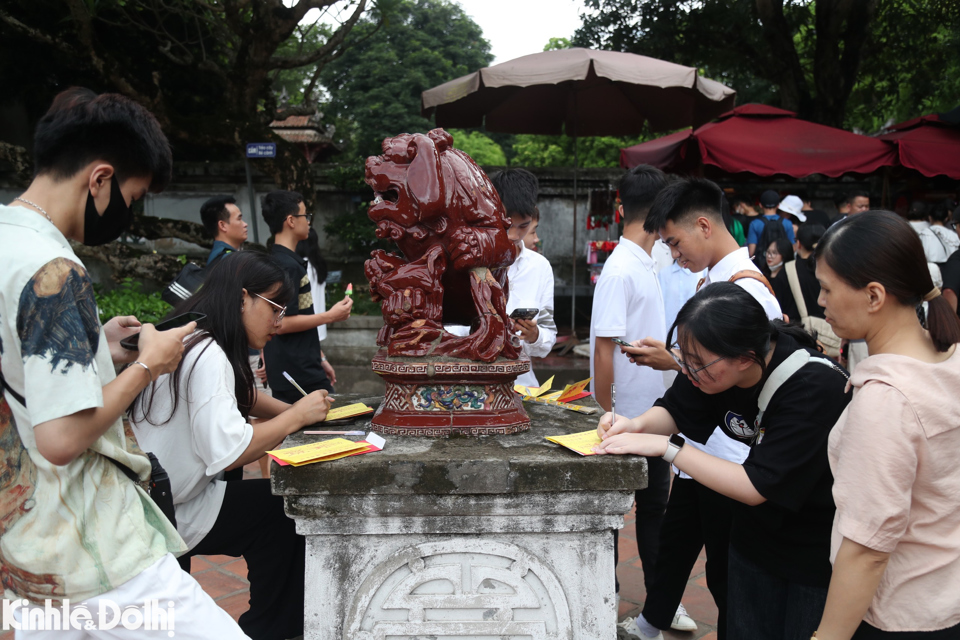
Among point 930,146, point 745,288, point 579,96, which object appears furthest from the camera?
point 930,146

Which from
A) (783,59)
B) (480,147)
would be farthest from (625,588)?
(480,147)

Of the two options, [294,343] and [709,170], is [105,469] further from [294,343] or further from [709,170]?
[709,170]

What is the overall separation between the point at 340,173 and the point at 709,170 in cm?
427

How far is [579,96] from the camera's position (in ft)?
22.5

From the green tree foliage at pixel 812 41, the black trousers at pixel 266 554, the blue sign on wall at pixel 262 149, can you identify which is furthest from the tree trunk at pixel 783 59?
the black trousers at pixel 266 554

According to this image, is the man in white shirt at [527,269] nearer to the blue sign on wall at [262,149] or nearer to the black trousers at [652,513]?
the black trousers at [652,513]

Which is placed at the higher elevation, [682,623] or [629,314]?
[629,314]

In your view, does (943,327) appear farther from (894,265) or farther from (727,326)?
(727,326)

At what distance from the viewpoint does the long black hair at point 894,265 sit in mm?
1442

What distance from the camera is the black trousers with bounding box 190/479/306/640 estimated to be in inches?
88.6

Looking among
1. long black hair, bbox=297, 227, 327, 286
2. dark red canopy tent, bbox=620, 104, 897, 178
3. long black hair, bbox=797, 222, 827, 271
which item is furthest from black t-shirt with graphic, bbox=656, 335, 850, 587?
dark red canopy tent, bbox=620, 104, 897, 178

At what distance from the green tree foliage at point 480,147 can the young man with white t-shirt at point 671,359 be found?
18900mm

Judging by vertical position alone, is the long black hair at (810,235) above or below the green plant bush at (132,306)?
above

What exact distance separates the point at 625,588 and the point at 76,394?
266 cm
